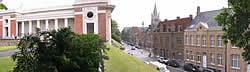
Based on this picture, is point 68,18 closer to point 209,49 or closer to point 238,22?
point 209,49

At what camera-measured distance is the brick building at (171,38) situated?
39812mm

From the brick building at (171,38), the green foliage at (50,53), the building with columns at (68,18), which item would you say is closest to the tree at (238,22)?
the green foliage at (50,53)

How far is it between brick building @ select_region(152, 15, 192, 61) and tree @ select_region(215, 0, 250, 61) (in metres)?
27.3

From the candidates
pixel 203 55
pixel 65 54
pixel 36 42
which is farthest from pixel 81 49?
pixel 203 55

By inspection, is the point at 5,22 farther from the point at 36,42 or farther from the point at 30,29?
the point at 36,42

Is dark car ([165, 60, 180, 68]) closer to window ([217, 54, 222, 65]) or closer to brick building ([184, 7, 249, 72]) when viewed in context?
brick building ([184, 7, 249, 72])

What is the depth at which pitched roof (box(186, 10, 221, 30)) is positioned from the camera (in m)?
32.2

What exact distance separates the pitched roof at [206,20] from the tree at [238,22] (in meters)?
19.5

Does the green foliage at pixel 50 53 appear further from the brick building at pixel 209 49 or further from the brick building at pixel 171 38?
the brick building at pixel 171 38

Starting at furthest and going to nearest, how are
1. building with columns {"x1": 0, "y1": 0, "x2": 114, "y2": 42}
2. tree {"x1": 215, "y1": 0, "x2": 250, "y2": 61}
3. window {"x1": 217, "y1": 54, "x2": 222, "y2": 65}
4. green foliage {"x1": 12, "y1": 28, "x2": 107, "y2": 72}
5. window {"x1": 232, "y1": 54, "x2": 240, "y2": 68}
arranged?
window {"x1": 217, "y1": 54, "x2": 222, "y2": 65}, building with columns {"x1": 0, "y1": 0, "x2": 114, "y2": 42}, window {"x1": 232, "y1": 54, "x2": 240, "y2": 68}, tree {"x1": 215, "y1": 0, "x2": 250, "y2": 61}, green foliage {"x1": 12, "y1": 28, "x2": 107, "y2": 72}

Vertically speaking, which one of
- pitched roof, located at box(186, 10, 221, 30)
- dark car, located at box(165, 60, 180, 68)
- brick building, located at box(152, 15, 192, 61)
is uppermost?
pitched roof, located at box(186, 10, 221, 30)

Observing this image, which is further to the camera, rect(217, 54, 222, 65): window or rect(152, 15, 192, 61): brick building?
rect(152, 15, 192, 61): brick building

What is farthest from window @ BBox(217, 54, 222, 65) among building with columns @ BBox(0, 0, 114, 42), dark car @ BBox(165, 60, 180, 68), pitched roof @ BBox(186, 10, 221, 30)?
building with columns @ BBox(0, 0, 114, 42)

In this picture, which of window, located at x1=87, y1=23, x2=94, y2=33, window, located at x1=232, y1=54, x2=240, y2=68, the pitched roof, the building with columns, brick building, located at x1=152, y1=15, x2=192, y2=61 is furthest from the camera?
brick building, located at x1=152, y1=15, x2=192, y2=61
